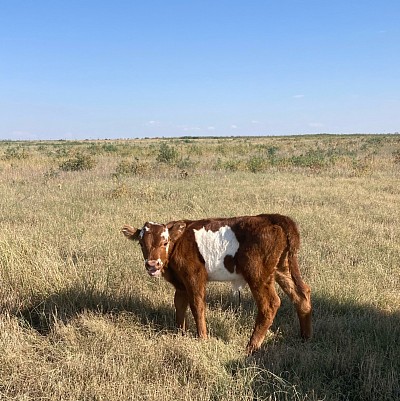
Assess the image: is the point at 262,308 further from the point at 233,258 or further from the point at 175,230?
the point at 175,230

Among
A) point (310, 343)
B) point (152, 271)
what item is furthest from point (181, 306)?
point (310, 343)

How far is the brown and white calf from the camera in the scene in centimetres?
400

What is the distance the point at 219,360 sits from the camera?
150 inches

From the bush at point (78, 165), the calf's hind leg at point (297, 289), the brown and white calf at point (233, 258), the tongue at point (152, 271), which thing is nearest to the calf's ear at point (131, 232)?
the brown and white calf at point (233, 258)

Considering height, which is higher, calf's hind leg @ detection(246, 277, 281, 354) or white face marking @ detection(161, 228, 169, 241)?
white face marking @ detection(161, 228, 169, 241)

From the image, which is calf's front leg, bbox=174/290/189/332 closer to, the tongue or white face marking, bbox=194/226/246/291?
white face marking, bbox=194/226/246/291

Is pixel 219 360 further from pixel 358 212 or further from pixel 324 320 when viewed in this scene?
pixel 358 212

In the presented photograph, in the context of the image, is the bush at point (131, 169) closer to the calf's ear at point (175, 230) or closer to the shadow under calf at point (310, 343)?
the shadow under calf at point (310, 343)

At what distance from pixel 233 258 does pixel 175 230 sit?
A: 0.64 meters

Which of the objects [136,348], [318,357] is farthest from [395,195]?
[136,348]

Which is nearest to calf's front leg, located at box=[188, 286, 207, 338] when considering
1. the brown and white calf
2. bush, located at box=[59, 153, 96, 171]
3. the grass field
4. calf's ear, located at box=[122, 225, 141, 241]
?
the brown and white calf

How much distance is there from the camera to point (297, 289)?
4.33m

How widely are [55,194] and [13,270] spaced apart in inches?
286

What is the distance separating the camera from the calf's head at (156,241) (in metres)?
3.89
